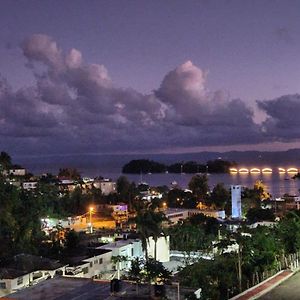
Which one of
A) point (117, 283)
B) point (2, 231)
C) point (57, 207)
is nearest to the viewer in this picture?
point (117, 283)

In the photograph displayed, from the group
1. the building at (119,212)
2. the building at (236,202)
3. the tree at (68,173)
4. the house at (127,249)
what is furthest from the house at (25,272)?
the tree at (68,173)

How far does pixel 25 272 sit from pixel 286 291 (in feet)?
27.5

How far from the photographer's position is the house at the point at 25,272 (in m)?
16.4

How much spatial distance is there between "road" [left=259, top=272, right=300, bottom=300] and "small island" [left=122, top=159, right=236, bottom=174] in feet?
533

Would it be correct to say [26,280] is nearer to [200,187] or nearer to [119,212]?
[119,212]

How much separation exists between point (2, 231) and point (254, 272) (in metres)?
13.1

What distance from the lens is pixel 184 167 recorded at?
190m

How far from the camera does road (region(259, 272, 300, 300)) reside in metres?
13.4

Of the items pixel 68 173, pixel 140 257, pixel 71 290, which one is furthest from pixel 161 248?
pixel 68 173

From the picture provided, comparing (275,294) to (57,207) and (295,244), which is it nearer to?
(295,244)

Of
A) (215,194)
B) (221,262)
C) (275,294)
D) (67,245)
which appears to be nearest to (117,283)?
(275,294)

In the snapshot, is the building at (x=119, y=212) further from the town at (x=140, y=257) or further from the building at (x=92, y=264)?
the building at (x=92, y=264)

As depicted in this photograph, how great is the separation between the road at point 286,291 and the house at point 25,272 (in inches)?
286

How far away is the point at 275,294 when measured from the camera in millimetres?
13750
